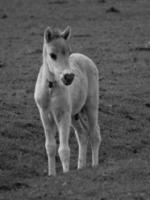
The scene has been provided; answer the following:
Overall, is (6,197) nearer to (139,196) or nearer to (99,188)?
(99,188)

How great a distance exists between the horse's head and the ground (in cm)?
144

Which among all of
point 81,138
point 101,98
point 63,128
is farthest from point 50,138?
point 101,98

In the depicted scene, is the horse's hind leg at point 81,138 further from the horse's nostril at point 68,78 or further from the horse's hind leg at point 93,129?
the horse's nostril at point 68,78

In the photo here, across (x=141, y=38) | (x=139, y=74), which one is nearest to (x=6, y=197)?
(x=139, y=74)

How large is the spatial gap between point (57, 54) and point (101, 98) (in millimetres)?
6622

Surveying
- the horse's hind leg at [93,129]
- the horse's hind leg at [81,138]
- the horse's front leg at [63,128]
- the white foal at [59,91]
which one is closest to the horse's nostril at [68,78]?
the white foal at [59,91]

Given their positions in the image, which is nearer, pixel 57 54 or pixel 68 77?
pixel 68 77

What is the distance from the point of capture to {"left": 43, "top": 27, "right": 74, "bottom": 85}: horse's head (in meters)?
9.17

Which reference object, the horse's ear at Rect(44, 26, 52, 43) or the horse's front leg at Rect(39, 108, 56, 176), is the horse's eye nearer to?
the horse's ear at Rect(44, 26, 52, 43)

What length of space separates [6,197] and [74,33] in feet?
57.2

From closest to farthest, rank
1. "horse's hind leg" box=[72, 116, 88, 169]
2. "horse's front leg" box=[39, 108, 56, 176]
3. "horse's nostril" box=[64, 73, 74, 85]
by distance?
1. "horse's nostril" box=[64, 73, 74, 85]
2. "horse's front leg" box=[39, 108, 56, 176]
3. "horse's hind leg" box=[72, 116, 88, 169]

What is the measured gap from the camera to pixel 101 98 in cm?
1588

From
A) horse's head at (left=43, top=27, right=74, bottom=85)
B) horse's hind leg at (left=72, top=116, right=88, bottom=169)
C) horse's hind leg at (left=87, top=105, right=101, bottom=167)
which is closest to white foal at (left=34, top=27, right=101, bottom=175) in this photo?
horse's head at (left=43, top=27, right=74, bottom=85)

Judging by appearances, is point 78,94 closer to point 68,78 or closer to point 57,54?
point 57,54
